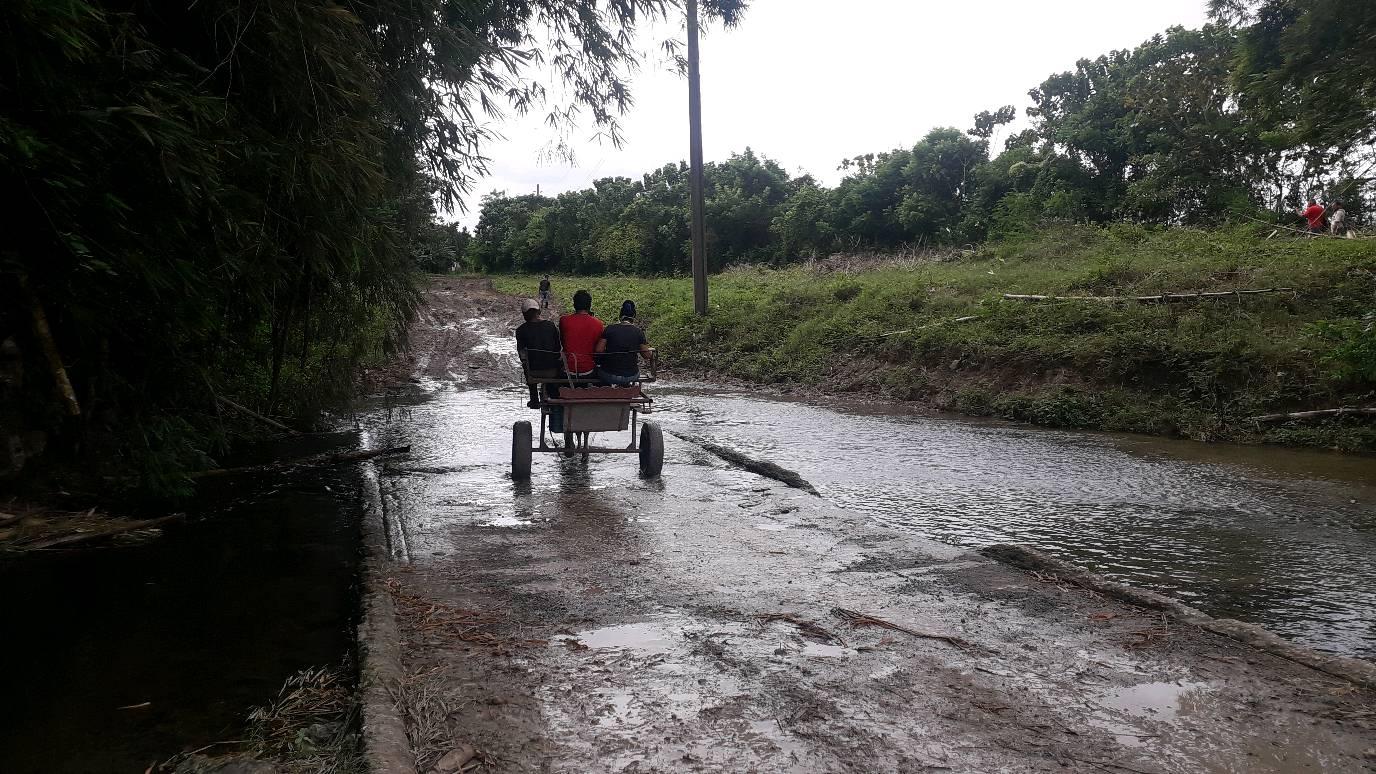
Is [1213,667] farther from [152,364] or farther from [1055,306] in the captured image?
[1055,306]

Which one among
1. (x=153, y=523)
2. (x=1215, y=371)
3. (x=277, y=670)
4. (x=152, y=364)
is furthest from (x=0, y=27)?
(x=1215, y=371)

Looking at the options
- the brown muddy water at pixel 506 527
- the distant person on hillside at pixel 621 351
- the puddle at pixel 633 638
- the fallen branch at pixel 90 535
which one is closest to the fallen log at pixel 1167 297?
the brown muddy water at pixel 506 527

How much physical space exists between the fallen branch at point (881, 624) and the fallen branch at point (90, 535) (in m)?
4.73

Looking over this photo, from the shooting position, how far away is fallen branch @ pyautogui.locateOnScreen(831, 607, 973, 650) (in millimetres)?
4031

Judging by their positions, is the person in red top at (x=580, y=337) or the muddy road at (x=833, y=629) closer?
the muddy road at (x=833, y=629)

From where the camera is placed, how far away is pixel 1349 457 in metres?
9.31

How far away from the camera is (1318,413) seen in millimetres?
10156

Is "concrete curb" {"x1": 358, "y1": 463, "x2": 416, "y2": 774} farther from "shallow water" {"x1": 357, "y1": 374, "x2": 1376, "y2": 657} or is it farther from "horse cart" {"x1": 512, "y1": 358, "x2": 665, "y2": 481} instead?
"horse cart" {"x1": 512, "y1": 358, "x2": 665, "y2": 481}

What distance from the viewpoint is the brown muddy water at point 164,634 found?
327 centimetres

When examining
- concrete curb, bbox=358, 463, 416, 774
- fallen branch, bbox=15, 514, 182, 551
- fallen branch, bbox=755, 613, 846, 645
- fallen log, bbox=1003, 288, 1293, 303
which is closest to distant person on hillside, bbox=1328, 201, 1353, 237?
fallen log, bbox=1003, 288, 1293, 303

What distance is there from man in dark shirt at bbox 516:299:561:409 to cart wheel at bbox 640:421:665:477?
3.30 ft

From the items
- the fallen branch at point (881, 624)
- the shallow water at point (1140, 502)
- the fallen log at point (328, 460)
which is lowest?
the shallow water at point (1140, 502)

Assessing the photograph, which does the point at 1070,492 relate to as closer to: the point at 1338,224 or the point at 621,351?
the point at 621,351

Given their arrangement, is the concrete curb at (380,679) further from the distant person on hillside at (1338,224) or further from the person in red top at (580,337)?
the distant person on hillside at (1338,224)
